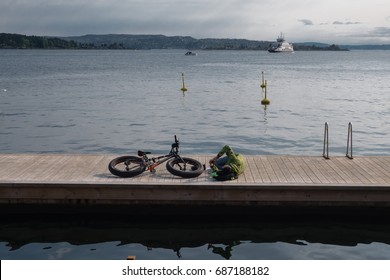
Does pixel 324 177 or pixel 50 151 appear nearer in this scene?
pixel 324 177

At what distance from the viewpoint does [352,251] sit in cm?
1289

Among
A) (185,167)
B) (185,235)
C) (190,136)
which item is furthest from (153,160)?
(190,136)

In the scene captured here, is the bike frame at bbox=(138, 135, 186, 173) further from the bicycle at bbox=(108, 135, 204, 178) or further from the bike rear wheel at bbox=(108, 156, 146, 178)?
the bike rear wheel at bbox=(108, 156, 146, 178)

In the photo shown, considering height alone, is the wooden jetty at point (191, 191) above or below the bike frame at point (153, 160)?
below

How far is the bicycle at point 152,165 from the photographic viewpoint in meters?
14.0

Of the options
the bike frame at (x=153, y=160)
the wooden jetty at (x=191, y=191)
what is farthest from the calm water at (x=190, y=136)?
the bike frame at (x=153, y=160)

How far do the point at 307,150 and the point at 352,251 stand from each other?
12.8 metres

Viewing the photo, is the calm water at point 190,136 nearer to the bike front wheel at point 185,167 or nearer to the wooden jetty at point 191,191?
the wooden jetty at point 191,191

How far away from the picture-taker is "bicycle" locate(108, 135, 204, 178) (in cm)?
1399

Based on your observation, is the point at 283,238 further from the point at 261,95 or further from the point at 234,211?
the point at 261,95

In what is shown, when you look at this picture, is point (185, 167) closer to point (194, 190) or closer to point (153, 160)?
point (153, 160)
